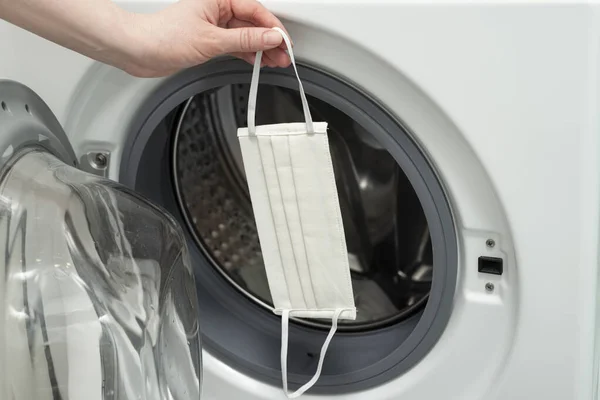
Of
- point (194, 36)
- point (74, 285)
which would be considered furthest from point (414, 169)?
point (74, 285)

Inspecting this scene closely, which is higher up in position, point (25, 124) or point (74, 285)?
point (25, 124)

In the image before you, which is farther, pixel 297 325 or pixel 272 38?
pixel 297 325

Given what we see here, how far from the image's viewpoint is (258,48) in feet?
2.08

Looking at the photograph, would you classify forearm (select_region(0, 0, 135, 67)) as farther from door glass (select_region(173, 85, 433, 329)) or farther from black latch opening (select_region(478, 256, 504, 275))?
black latch opening (select_region(478, 256, 504, 275))

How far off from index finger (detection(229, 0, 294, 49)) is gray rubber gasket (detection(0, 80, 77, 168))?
0.72ft

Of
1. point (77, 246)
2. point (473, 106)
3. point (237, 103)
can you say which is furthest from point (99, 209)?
Answer: point (473, 106)

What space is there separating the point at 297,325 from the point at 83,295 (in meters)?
0.32

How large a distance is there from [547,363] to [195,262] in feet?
1.52

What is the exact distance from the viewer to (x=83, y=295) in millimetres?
666

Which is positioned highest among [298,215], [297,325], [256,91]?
[256,91]

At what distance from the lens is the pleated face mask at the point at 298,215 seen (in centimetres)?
69

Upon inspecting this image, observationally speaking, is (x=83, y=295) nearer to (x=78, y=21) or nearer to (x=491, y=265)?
(x=78, y=21)

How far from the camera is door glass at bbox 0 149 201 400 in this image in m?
0.64

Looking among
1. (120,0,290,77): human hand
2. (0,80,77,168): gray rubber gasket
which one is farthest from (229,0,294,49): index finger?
(0,80,77,168): gray rubber gasket
